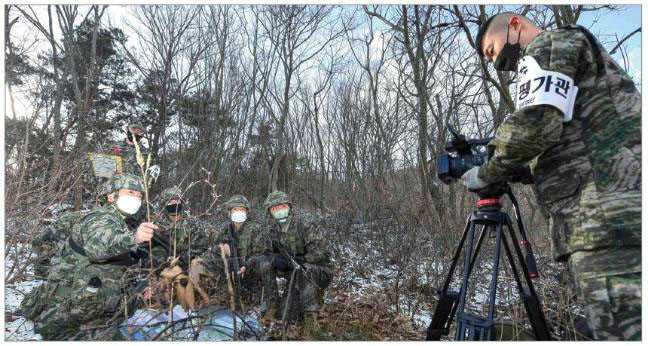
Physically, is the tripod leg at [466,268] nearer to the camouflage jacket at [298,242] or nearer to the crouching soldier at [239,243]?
the camouflage jacket at [298,242]

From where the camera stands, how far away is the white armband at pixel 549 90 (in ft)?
4.50

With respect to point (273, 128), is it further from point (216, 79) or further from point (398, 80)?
point (398, 80)

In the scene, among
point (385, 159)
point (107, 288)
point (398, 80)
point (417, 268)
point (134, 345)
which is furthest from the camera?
point (385, 159)

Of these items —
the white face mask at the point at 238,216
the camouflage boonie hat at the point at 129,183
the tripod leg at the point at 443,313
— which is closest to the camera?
the tripod leg at the point at 443,313

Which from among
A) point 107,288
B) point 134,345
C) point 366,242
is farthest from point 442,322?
point 366,242

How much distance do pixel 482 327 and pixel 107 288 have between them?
263 centimetres

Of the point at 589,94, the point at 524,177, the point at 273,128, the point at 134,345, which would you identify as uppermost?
the point at 273,128

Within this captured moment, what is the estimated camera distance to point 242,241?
15.4ft

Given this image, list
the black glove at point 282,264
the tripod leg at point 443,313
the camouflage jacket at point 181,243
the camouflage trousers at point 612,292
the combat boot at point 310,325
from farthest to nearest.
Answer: the black glove at point 282,264 → the combat boot at point 310,325 → the camouflage jacket at point 181,243 → the tripod leg at point 443,313 → the camouflage trousers at point 612,292

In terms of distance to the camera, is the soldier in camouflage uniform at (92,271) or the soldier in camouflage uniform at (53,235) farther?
the soldier in camouflage uniform at (53,235)

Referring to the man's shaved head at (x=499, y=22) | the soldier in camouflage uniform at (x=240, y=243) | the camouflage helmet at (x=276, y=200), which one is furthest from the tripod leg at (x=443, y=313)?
the camouflage helmet at (x=276, y=200)

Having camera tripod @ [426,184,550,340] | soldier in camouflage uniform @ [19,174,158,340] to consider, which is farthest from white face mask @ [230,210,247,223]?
camera tripod @ [426,184,550,340]

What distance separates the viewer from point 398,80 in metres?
8.27

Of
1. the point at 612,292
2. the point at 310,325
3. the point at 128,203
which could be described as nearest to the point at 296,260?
the point at 310,325
